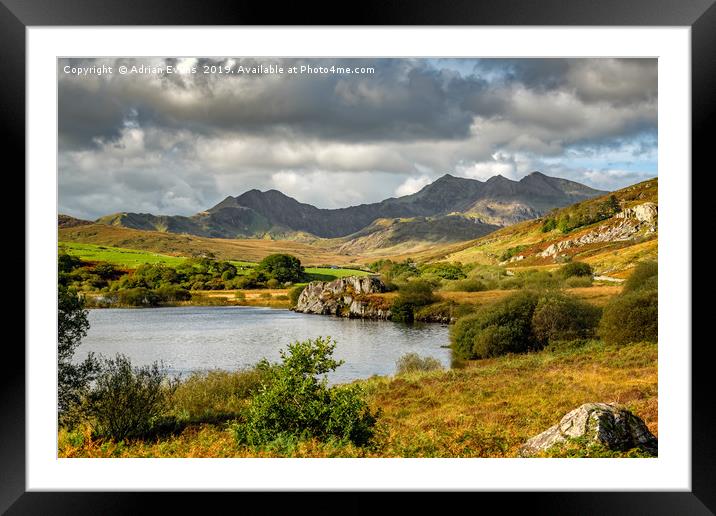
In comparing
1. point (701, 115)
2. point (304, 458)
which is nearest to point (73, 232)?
point (304, 458)

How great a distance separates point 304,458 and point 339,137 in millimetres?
5953

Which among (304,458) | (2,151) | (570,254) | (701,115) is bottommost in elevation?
(304,458)

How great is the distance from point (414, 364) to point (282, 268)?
295 cm

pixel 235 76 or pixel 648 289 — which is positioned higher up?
pixel 235 76

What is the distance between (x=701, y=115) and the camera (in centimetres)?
457

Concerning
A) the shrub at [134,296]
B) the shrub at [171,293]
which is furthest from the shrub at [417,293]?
the shrub at [134,296]

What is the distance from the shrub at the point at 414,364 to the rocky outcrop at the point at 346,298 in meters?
1.02

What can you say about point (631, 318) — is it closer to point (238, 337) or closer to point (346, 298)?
point (346, 298)

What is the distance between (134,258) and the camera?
934 centimetres

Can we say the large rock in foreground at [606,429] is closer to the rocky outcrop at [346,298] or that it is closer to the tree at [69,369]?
the rocky outcrop at [346,298]

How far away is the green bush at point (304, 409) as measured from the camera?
5.80m

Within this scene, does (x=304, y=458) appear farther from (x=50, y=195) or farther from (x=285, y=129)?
(x=285, y=129)
